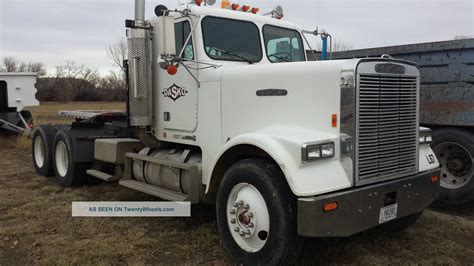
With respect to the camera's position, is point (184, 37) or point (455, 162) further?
point (455, 162)

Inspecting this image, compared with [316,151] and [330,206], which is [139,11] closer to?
[316,151]

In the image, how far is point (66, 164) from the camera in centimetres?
739

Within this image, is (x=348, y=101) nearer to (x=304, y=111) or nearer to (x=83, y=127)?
(x=304, y=111)

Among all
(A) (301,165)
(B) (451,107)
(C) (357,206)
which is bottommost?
(C) (357,206)

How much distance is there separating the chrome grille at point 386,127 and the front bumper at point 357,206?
4.8 inches

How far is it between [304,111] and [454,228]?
265 centimetres

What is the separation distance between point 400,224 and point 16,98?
10868mm

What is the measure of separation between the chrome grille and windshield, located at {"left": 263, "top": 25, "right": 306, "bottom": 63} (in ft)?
5.67

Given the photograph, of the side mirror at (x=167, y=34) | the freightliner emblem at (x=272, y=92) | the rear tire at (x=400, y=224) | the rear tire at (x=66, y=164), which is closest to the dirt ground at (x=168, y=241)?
the rear tire at (x=400, y=224)

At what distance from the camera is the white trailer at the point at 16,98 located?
11.8 metres

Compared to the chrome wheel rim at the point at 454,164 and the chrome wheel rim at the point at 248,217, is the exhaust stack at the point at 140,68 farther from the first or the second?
the chrome wheel rim at the point at 454,164

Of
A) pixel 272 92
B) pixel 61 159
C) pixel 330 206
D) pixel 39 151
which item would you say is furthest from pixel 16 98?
pixel 330 206

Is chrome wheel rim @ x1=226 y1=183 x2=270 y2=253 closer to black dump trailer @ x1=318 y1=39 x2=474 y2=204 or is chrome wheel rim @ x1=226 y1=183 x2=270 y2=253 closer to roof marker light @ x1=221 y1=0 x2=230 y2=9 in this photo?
roof marker light @ x1=221 y1=0 x2=230 y2=9

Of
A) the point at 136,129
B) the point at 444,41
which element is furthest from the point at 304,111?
the point at 444,41
